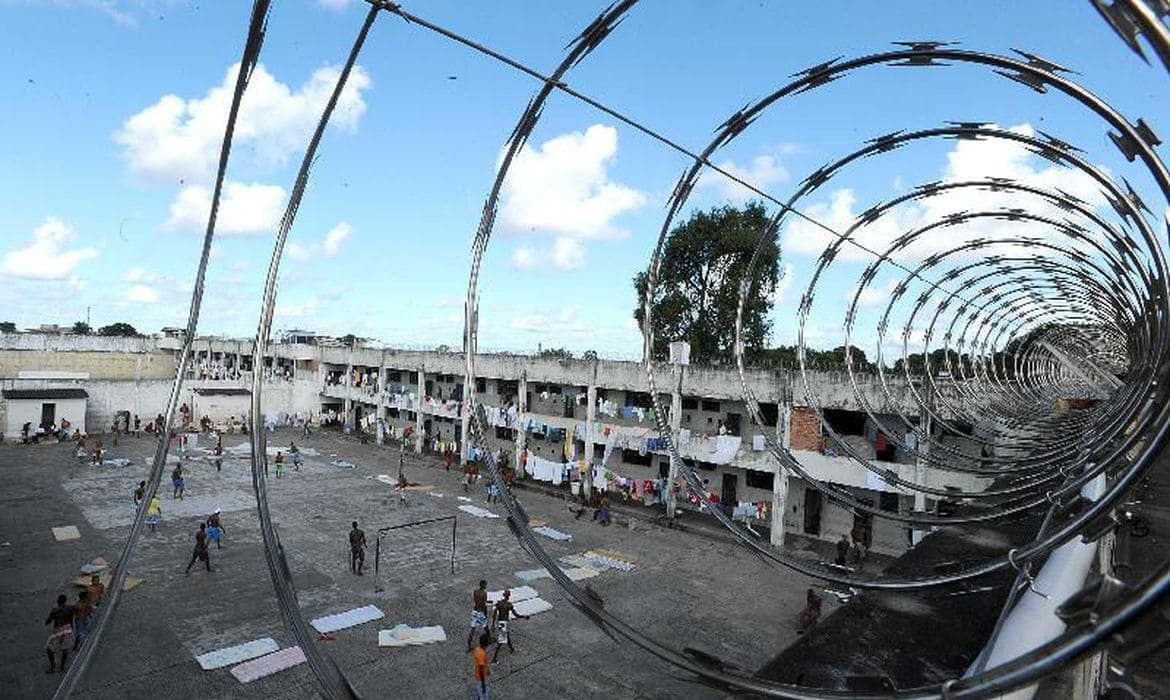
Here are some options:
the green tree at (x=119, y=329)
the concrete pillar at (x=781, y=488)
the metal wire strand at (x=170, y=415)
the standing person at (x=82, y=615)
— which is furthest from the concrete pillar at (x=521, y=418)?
the green tree at (x=119, y=329)

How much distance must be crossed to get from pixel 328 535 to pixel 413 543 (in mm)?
2771

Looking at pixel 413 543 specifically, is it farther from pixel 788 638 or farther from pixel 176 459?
pixel 176 459

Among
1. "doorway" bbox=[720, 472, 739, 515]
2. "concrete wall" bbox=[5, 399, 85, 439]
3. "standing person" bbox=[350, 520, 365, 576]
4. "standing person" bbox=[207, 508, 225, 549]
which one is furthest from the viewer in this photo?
→ "concrete wall" bbox=[5, 399, 85, 439]

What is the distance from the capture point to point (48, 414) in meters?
36.7

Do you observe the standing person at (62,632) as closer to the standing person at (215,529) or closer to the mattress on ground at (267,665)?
the mattress on ground at (267,665)

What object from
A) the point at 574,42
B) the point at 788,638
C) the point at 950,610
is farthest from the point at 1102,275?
the point at 788,638

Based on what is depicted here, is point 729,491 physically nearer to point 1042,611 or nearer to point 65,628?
point 65,628

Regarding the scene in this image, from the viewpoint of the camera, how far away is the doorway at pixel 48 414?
3643 cm

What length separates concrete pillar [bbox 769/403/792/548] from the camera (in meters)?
24.8

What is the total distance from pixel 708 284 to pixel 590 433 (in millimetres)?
15037

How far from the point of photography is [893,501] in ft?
81.6

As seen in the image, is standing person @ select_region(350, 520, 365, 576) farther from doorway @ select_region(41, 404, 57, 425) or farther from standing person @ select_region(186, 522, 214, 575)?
doorway @ select_region(41, 404, 57, 425)

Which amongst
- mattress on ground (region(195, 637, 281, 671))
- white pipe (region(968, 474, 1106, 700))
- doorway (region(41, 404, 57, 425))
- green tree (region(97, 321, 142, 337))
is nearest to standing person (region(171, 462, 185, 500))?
mattress on ground (region(195, 637, 281, 671))

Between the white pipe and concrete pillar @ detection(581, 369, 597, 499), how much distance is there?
25901mm
